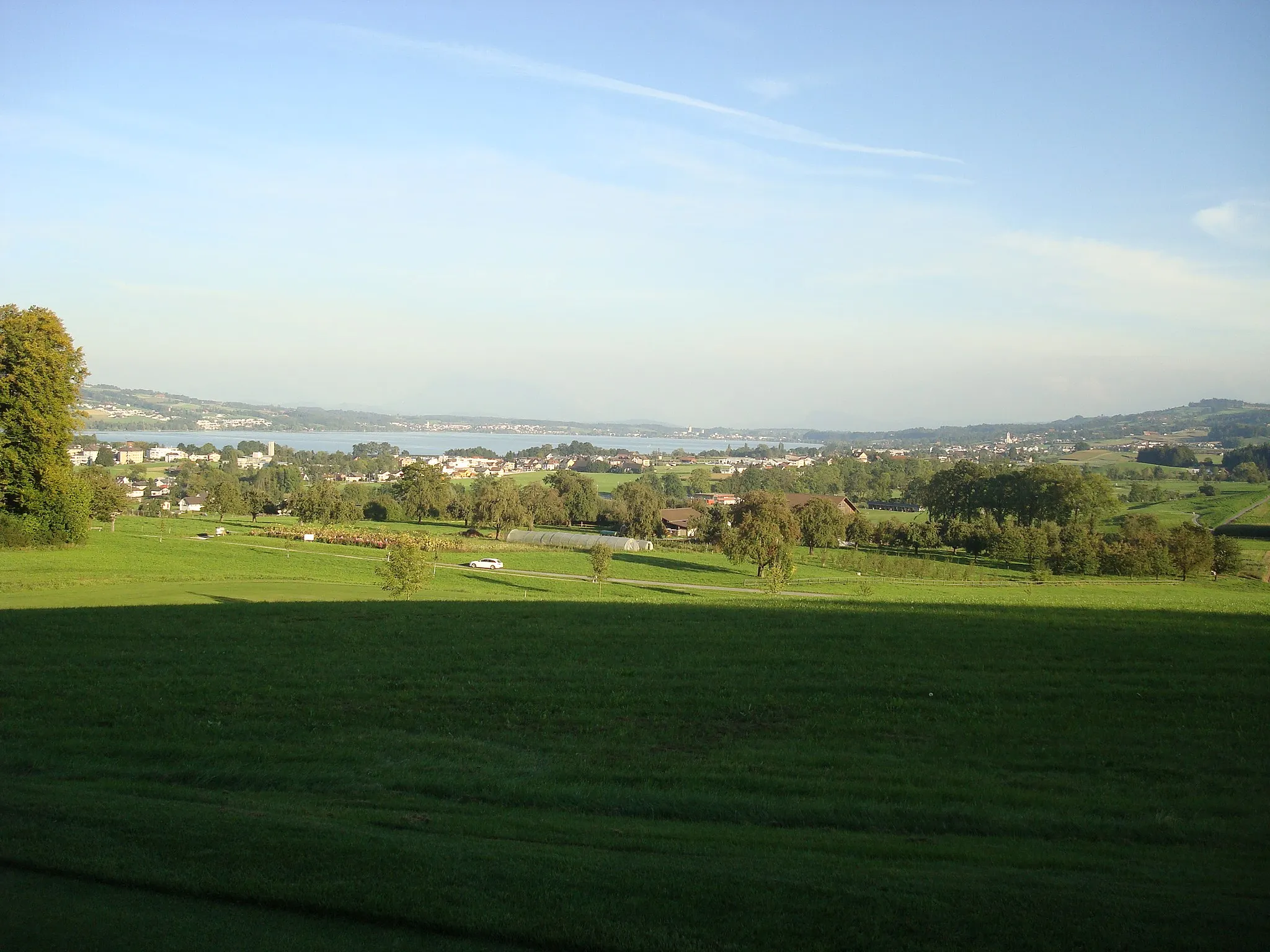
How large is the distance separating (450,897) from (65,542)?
150 ft

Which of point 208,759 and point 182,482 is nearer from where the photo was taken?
point 208,759

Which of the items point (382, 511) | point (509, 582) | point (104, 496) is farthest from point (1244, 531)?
point (104, 496)

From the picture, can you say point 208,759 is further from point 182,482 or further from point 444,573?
point 182,482

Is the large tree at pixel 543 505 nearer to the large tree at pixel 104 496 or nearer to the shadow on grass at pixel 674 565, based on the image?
the shadow on grass at pixel 674 565

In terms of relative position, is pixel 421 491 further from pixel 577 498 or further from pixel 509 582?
pixel 509 582

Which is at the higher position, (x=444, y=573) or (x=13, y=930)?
(x=13, y=930)

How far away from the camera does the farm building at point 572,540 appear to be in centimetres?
7525

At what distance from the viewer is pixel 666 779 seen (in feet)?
Answer: 32.4

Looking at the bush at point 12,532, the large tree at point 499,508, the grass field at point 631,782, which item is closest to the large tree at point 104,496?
the bush at point 12,532

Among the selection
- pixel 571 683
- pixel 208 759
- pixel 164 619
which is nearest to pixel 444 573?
pixel 164 619

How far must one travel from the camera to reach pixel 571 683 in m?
14.7

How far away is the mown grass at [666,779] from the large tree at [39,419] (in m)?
24.8

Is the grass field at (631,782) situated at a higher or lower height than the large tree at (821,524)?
higher

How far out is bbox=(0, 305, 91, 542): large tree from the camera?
1548 inches
